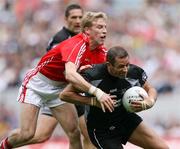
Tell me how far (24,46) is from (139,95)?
7.99 metres

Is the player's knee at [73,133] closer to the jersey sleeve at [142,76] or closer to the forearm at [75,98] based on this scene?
the forearm at [75,98]

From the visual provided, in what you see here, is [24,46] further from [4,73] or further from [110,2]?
[110,2]

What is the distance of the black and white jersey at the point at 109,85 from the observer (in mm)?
8352

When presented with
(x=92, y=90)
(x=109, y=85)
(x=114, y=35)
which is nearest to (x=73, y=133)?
(x=109, y=85)

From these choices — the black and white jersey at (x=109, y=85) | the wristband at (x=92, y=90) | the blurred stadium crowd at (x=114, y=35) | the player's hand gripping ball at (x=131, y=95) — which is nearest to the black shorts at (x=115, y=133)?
the black and white jersey at (x=109, y=85)

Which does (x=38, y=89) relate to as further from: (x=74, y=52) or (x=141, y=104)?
(x=141, y=104)

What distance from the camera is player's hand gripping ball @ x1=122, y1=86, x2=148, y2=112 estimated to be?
8.23 metres


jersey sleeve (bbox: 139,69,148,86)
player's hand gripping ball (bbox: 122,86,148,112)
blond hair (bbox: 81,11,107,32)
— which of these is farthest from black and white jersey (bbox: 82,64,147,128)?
blond hair (bbox: 81,11,107,32)

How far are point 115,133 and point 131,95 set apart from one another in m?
0.58

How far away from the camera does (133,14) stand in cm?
1593

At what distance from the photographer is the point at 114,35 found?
15.8 metres

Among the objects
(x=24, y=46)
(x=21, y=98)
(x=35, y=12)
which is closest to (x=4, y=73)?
(x=24, y=46)

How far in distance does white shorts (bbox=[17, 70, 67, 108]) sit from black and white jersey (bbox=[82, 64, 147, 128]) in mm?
1025

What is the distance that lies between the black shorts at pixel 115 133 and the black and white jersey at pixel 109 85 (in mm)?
51
